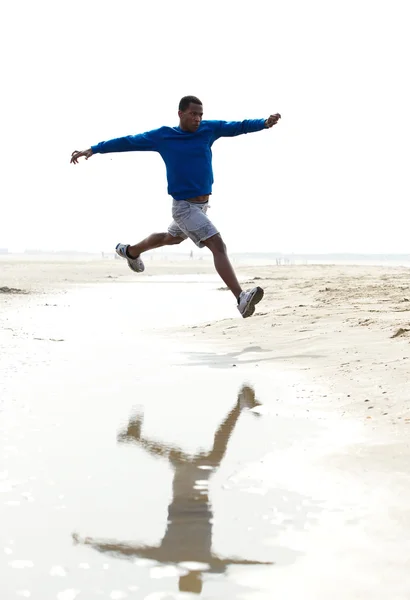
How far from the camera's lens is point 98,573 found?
1610 mm

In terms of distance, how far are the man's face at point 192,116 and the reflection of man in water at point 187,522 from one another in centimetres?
373

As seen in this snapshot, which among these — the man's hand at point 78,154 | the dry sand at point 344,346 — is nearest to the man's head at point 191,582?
the dry sand at point 344,346

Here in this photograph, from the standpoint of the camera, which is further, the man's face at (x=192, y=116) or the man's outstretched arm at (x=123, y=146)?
the man's outstretched arm at (x=123, y=146)

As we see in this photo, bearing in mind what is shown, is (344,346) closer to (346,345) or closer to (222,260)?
(346,345)

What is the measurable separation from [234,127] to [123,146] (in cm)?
99

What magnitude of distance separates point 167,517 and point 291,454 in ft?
2.45

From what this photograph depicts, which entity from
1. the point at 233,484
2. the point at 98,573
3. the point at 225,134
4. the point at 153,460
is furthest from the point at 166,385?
the point at 225,134

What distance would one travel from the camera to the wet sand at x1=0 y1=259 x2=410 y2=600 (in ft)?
5.29

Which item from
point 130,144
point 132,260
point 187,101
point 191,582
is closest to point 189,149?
point 187,101

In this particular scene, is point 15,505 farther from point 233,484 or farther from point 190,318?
point 190,318

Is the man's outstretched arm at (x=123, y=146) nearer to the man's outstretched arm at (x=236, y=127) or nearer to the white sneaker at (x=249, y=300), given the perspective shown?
the man's outstretched arm at (x=236, y=127)

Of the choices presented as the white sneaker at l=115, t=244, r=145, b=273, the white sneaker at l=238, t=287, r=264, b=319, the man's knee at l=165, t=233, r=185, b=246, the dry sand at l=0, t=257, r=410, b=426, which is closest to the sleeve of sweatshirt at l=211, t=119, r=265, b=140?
the man's knee at l=165, t=233, r=185, b=246

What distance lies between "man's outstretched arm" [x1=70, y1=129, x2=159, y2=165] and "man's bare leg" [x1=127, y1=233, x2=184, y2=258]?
2.80ft

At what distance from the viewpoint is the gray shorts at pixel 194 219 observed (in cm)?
613
